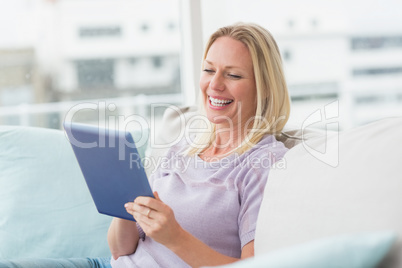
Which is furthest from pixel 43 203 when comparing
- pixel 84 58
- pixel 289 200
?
pixel 84 58

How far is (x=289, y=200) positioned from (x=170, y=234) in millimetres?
308

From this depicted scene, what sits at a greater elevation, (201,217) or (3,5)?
(3,5)

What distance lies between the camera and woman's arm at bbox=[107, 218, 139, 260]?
149 cm

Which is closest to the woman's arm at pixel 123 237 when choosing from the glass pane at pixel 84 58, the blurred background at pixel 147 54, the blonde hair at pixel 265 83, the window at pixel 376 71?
the blonde hair at pixel 265 83

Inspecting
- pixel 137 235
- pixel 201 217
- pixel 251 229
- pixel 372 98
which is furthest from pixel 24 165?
pixel 372 98

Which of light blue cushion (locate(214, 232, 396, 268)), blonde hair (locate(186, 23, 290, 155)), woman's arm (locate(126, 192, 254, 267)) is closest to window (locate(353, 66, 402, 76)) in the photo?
blonde hair (locate(186, 23, 290, 155))

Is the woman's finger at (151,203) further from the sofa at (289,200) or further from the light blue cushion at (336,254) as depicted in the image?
the light blue cushion at (336,254)

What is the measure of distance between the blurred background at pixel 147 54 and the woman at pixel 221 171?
265 cm

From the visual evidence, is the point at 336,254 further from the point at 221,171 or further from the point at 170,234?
the point at 221,171

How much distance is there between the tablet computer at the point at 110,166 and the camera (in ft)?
3.92

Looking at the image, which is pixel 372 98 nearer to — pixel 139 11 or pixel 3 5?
pixel 139 11

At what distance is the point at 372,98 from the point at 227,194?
17.4 ft

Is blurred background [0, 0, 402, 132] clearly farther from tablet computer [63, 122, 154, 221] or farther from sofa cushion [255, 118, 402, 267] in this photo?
sofa cushion [255, 118, 402, 267]

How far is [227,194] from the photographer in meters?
1.44
